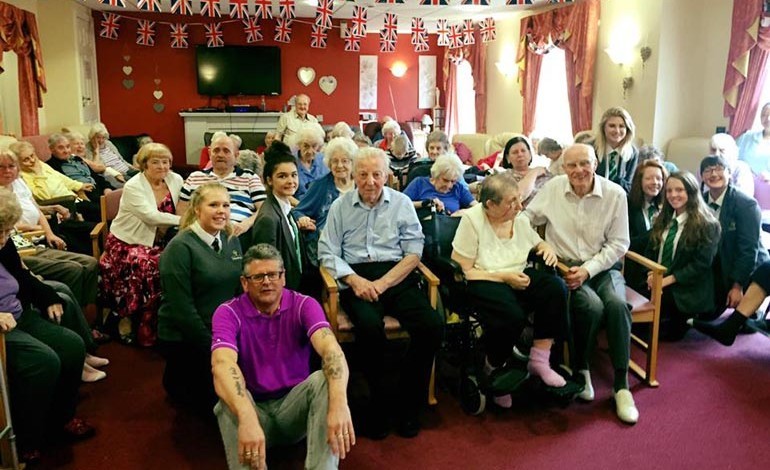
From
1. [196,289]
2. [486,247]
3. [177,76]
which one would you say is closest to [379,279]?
[486,247]

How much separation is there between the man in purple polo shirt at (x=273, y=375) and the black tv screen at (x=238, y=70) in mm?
9083

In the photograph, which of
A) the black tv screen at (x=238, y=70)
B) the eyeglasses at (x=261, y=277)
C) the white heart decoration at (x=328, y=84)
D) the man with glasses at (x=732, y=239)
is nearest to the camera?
the eyeglasses at (x=261, y=277)

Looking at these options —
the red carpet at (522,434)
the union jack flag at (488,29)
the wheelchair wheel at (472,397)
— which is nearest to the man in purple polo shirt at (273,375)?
the red carpet at (522,434)

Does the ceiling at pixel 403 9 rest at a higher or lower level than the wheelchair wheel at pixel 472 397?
higher

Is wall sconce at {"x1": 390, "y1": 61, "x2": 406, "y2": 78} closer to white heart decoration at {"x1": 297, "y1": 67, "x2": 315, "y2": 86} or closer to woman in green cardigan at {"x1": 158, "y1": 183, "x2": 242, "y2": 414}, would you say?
white heart decoration at {"x1": 297, "y1": 67, "x2": 315, "y2": 86}

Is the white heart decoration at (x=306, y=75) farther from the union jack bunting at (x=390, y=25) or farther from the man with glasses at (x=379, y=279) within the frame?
the man with glasses at (x=379, y=279)

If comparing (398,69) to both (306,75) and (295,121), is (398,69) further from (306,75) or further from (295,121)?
(295,121)

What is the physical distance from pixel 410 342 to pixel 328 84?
8.98 meters

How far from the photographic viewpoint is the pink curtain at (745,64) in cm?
550

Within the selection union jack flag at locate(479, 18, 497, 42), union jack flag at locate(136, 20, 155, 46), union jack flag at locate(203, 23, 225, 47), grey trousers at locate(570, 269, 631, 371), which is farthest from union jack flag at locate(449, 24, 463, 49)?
grey trousers at locate(570, 269, 631, 371)

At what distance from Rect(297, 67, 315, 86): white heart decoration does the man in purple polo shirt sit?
30.5 ft

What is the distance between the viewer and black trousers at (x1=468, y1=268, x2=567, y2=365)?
2977 mm

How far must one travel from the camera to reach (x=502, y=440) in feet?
9.14

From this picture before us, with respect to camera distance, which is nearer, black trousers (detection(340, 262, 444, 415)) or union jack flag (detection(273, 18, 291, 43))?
black trousers (detection(340, 262, 444, 415))
